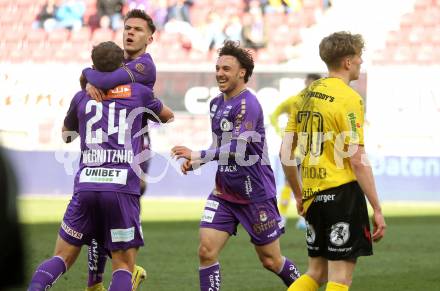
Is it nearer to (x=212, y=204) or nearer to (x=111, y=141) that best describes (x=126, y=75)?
(x=111, y=141)

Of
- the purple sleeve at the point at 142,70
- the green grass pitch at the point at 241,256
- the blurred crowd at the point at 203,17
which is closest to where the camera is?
the purple sleeve at the point at 142,70

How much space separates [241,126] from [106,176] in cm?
122

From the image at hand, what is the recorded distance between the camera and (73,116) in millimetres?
6105

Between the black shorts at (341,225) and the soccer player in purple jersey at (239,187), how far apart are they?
1312 millimetres

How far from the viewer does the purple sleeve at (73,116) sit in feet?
19.8

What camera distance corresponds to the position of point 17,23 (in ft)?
82.6

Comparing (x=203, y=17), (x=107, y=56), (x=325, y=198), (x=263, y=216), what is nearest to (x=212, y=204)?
(x=263, y=216)

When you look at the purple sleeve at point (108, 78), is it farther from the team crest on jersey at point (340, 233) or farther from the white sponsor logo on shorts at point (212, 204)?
the team crest on jersey at point (340, 233)

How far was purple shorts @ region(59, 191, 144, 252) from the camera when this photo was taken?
5797 mm

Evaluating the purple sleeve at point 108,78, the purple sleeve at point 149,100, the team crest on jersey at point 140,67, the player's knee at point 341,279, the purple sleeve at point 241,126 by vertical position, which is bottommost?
the player's knee at point 341,279

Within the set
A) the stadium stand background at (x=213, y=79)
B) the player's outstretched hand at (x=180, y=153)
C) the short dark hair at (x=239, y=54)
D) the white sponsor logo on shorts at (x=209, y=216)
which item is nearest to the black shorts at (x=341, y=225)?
the player's outstretched hand at (x=180, y=153)

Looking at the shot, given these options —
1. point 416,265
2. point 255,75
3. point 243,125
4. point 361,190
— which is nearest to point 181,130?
point 255,75

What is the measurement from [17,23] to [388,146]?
1034cm

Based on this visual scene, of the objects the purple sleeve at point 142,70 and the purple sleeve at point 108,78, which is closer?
the purple sleeve at point 108,78
